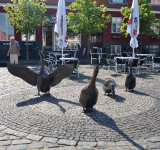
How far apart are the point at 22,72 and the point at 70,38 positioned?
15.6 m

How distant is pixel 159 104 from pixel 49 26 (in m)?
17.8

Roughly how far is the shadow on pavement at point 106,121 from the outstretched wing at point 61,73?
5.48 ft

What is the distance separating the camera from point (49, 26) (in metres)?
22.2

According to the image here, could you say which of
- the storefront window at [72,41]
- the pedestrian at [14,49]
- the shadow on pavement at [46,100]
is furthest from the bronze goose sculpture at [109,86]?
the storefront window at [72,41]

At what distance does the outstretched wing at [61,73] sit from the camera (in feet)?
21.4

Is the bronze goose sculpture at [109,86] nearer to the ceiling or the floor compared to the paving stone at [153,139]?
nearer to the ceiling

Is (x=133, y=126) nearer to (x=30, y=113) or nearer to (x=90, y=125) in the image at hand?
(x=90, y=125)

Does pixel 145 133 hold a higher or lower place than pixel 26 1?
lower

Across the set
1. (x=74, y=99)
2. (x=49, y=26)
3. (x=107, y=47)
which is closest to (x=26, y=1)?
(x=49, y=26)

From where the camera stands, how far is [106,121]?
15.4 feet

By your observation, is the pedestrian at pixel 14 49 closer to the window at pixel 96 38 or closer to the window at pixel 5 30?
the window at pixel 5 30

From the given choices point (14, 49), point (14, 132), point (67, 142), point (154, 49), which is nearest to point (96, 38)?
point (154, 49)

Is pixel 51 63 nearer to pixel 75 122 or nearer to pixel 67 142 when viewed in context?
pixel 75 122

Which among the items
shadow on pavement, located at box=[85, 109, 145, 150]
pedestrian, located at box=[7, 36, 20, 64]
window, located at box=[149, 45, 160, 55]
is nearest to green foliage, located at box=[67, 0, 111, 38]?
pedestrian, located at box=[7, 36, 20, 64]
